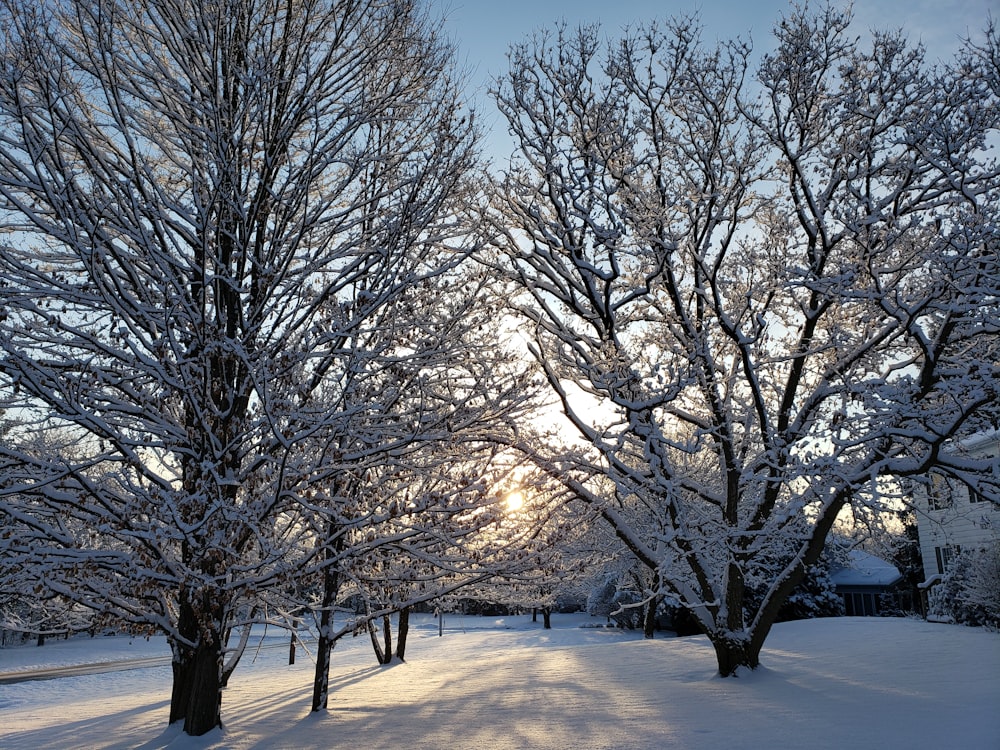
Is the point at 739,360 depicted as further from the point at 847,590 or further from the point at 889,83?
the point at 847,590

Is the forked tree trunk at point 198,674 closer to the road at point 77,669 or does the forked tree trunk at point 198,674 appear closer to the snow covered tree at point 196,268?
the snow covered tree at point 196,268

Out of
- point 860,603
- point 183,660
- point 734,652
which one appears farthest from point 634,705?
point 860,603

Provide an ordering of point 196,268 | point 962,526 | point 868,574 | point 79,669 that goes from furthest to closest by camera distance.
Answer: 1. point 868,574
2. point 79,669
3. point 962,526
4. point 196,268

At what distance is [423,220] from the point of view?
7141 millimetres

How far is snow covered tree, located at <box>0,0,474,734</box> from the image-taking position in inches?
224

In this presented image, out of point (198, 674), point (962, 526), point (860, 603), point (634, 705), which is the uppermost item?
point (962, 526)

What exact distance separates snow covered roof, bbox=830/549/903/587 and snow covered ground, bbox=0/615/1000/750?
1891 centimetres

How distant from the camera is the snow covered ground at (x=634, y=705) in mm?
6762

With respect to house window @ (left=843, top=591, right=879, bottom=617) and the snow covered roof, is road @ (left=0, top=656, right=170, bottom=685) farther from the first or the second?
house window @ (left=843, top=591, right=879, bottom=617)

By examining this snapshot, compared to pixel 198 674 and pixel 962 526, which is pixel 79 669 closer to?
pixel 198 674

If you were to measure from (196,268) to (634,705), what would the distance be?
7286mm

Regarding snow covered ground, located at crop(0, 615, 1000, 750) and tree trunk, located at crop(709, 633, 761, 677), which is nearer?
snow covered ground, located at crop(0, 615, 1000, 750)

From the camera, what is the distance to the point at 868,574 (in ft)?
117

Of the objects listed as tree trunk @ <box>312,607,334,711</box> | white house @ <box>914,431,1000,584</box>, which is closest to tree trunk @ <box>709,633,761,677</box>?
tree trunk @ <box>312,607,334,711</box>
